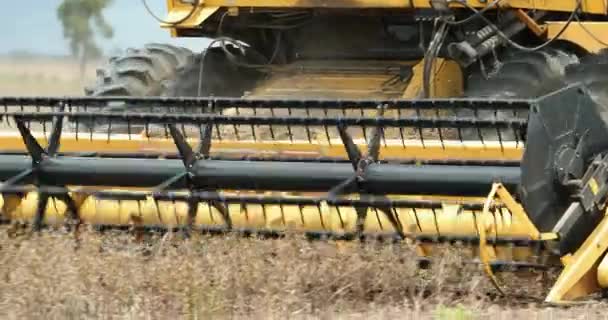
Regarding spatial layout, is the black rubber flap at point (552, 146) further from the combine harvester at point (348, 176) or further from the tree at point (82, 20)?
the tree at point (82, 20)

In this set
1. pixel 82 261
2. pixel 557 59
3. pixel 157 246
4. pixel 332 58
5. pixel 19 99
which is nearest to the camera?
pixel 82 261

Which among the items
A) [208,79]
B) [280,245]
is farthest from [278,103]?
[208,79]

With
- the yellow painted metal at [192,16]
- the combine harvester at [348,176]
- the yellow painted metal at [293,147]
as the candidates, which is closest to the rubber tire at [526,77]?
the combine harvester at [348,176]

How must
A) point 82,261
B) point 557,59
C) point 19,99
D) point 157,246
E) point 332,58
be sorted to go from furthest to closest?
point 332,58, point 557,59, point 19,99, point 157,246, point 82,261

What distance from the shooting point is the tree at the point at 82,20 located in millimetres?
38969

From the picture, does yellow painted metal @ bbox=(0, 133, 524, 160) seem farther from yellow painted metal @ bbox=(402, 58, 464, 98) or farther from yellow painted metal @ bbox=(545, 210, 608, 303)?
yellow painted metal @ bbox=(402, 58, 464, 98)

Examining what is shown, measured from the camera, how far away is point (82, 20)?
141 feet

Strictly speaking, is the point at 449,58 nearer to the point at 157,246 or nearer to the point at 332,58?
the point at 332,58

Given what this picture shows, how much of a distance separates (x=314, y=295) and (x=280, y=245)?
29 centimetres

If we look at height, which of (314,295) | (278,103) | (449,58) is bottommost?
(314,295)

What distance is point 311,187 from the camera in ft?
18.0

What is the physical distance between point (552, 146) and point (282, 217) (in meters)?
1.17

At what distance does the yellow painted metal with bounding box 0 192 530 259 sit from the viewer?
5285mm

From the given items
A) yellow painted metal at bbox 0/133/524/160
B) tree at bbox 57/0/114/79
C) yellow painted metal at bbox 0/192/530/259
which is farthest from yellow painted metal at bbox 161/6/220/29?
tree at bbox 57/0/114/79
